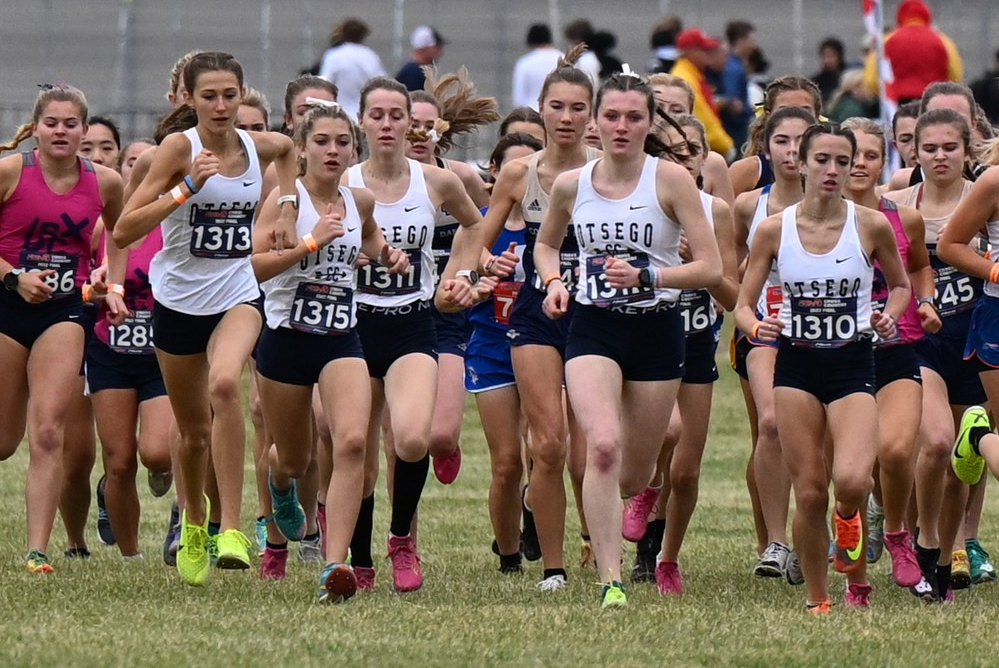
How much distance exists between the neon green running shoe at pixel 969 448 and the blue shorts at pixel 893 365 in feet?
0.99

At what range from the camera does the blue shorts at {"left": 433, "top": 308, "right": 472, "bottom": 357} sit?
9.81m

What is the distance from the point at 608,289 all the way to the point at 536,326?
2.39 ft

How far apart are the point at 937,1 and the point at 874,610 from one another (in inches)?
722

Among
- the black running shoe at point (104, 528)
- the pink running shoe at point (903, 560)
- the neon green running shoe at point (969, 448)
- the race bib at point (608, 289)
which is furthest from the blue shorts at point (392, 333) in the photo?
the black running shoe at point (104, 528)

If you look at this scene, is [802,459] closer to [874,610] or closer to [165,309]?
[874,610]

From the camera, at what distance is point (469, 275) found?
8.91 m

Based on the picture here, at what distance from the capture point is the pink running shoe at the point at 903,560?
8828mm

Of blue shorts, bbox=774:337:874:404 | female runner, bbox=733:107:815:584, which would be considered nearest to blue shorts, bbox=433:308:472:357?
female runner, bbox=733:107:815:584

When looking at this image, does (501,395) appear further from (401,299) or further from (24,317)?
(24,317)

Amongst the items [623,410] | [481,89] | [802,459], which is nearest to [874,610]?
[802,459]

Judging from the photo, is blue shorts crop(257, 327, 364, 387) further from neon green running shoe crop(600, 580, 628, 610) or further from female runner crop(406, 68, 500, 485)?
neon green running shoe crop(600, 580, 628, 610)

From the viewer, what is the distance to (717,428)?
17.5 m

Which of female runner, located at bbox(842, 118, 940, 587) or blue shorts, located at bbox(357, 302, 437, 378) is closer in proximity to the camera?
female runner, located at bbox(842, 118, 940, 587)

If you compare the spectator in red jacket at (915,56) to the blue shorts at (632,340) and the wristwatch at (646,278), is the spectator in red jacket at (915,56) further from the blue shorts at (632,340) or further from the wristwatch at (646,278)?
the wristwatch at (646,278)
